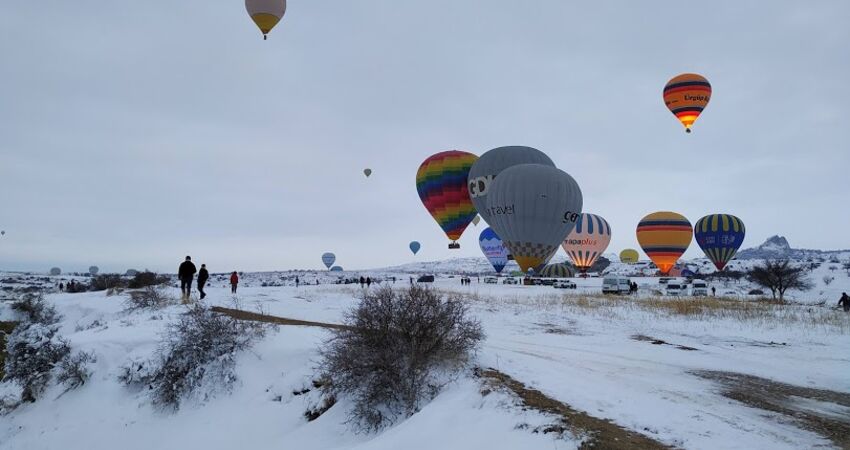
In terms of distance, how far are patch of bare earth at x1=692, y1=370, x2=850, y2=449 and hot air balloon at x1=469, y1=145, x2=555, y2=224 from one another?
3009 cm

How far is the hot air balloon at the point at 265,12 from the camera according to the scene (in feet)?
97.3

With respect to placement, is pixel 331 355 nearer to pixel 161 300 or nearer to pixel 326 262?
pixel 161 300

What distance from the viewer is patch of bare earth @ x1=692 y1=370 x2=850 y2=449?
6.48 metres

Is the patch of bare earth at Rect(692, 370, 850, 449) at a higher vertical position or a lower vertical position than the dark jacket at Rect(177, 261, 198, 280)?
lower

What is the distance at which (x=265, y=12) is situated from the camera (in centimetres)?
2983

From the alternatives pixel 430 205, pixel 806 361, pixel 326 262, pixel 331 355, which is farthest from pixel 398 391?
pixel 326 262

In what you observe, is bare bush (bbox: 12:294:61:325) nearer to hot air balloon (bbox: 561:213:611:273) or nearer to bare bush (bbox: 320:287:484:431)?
bare bush (bbox: 320:287:484:431)

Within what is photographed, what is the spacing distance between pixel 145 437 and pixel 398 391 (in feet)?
21.3

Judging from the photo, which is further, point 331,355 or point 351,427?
point 331,355

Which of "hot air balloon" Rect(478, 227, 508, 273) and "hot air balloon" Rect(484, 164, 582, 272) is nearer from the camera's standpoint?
"hot air balloon" Rect(484, 164, 582, 272)

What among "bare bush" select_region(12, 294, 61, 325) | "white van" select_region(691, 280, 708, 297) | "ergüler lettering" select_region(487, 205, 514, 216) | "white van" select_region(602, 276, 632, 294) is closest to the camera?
"bare bush" select_region(12, 294, 61, 325)

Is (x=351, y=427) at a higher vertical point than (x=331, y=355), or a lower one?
lower

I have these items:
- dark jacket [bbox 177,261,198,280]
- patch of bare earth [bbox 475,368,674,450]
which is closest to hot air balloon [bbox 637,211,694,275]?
dark jacket [bbox 177,261,198,280]

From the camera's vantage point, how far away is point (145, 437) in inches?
452
